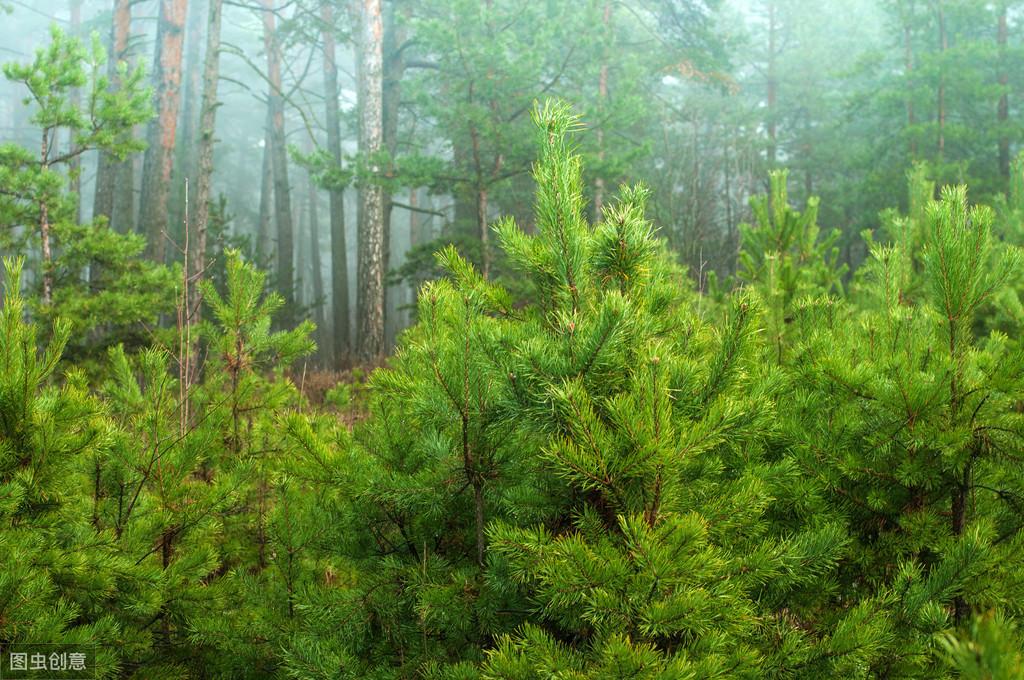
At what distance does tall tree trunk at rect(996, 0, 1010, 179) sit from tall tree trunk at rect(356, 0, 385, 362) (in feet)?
44.0

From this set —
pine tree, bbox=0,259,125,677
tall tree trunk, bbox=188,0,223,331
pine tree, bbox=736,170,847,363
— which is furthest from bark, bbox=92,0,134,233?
pine tree, bbox=0,259,125,677

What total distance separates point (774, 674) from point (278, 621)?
1.80 metres

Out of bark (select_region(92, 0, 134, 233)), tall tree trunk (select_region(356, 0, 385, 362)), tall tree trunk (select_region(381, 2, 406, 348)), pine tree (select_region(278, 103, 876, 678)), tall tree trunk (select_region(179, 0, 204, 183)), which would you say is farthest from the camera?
tall tree trunk (select_region(179, 0, 204, 183))

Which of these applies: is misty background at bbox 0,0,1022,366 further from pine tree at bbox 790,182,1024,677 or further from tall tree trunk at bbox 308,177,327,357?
pine tree at bbox 790,182,1024,677

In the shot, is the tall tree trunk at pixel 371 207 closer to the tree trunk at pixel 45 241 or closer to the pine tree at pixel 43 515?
the tree trunk at pixel 45 241

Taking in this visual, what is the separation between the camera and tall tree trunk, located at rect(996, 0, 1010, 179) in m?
15.7

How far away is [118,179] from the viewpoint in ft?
52.8

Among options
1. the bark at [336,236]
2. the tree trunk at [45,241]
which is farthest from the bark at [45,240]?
the bark at [336,236]

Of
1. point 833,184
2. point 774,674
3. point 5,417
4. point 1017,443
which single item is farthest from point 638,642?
point 833,184

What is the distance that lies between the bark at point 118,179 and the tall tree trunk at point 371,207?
185 inches

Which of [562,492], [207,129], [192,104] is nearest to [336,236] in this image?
[207,129]

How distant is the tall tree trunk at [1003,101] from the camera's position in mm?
15695

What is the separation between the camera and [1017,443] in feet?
7.64

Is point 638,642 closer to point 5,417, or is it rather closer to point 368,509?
point 368,509
